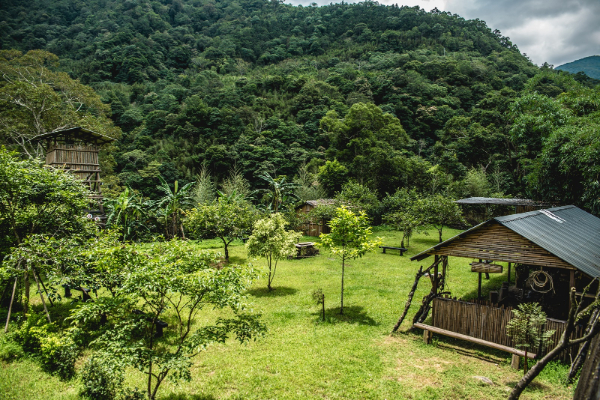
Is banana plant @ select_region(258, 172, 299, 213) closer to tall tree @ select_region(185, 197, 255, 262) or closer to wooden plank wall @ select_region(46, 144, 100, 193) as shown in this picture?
tall tree @ select_region(185, 197, 255, 262)

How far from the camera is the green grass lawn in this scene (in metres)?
7.26

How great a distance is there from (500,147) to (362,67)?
43534 millimetres

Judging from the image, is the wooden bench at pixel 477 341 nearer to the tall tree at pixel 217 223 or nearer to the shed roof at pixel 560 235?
the shed roof at pixel 560 235

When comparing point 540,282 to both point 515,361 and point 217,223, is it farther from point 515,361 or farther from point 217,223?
point 217,223

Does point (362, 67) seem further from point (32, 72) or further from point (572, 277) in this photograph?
point (572, 277)

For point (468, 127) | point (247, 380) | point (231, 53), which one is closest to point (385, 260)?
point (247, 380)

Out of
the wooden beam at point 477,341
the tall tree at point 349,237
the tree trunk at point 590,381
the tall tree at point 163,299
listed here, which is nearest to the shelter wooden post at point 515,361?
the wooden beam at point 477,341

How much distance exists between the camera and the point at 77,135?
2075 cm

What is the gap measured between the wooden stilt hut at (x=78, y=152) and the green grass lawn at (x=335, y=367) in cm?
1518

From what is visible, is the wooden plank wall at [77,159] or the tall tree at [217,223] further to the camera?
the wooden plank wall at [77,159]

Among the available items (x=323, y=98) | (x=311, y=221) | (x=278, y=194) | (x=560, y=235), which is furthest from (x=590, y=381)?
(x=323, y=98)

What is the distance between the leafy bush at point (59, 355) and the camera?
8.02m

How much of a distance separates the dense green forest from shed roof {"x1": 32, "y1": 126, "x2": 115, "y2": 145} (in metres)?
8.40

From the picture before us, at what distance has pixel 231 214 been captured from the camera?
19.8m
